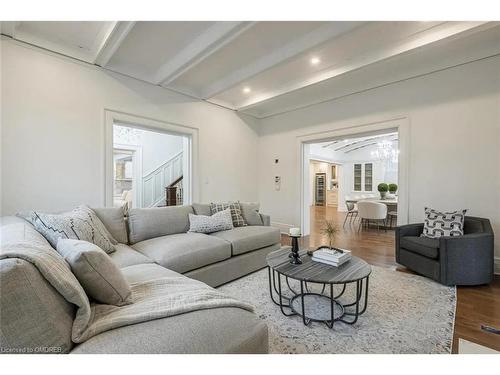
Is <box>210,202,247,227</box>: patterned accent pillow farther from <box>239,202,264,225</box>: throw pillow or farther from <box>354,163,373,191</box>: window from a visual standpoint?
<box>354,163,373,191</box>: window

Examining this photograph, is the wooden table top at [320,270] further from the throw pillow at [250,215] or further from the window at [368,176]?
the window at [368,176]

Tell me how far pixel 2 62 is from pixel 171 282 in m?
3.22

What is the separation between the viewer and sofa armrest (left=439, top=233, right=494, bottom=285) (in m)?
2.54

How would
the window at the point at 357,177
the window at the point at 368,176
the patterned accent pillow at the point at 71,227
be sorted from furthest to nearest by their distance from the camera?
the window at the point at 357,177 < the window at the point at 368,176 < the patterned accent pillow at the point at 71,227

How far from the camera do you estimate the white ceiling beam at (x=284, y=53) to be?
2.50 m

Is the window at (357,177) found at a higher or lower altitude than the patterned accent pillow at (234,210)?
higher

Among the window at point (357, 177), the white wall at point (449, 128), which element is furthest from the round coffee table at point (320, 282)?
the window at point (357, 177)

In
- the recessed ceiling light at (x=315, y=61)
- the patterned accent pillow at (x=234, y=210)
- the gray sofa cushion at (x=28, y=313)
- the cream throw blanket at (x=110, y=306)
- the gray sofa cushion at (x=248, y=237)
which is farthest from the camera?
the patterned accent pillow at (x=234, y=210)

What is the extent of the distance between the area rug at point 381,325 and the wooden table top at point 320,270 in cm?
41

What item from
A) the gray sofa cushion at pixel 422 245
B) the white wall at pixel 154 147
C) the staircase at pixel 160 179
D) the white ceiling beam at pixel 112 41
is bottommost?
the gray sofa cushion at pixel 422 245

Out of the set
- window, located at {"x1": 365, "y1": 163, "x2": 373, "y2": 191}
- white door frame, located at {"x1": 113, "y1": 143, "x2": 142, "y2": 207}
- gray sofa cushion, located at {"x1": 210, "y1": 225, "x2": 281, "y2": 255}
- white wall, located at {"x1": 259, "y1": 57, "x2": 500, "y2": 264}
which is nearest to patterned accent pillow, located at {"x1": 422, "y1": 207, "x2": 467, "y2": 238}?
white wall, located at {"x1": 259, "y1": 57, "x2": 500, "y2": 264}

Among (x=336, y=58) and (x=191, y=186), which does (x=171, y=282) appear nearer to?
(x=191, y=186)

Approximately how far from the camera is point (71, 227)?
1.96m

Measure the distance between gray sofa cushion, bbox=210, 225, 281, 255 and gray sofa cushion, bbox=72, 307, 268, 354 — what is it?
1.64 metres
